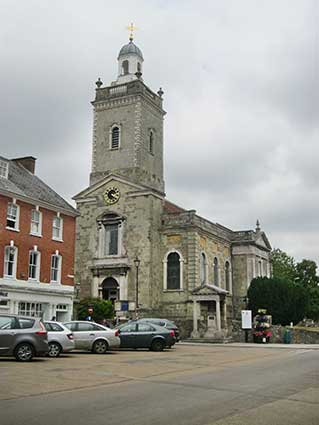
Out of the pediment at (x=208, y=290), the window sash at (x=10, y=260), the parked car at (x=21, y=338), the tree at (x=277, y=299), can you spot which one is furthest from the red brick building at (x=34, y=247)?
the tree at (x=277, y=299)

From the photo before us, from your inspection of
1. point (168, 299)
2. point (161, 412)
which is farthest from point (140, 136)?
point (161, 412)

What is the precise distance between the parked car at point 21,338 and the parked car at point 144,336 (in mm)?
7751

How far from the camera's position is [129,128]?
51438 millimetres

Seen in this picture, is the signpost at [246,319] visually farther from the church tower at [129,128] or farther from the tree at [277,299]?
the church tower at [129,128]

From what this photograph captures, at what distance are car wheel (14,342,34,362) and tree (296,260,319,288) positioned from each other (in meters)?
71.9

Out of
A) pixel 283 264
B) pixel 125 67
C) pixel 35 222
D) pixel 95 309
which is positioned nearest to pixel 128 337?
pixel 35 222

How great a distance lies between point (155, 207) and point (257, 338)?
47.4 feet

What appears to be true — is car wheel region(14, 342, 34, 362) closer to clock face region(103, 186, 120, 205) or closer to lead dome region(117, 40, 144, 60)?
clock face region(103, 186, 120, 205)

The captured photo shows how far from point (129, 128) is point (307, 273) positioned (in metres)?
47.5

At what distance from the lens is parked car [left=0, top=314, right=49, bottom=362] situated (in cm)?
1879

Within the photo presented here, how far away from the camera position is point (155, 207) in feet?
161

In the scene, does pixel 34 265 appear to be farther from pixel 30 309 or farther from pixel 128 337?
pixel 128 337

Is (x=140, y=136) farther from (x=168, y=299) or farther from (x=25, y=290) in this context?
(x=25, y=290)

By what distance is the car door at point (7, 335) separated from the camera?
18719 millimetres
